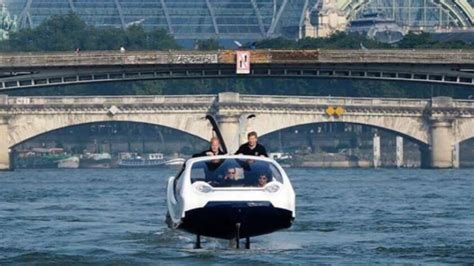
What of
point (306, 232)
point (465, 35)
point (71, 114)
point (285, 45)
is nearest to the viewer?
point (306, 232)

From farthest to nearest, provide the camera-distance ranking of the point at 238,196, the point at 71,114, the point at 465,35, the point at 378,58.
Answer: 1. the point at 465,35
2. the point at 71,114
3. the point at 378,58
4. the point at 238,196

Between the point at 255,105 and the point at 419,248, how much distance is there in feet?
299

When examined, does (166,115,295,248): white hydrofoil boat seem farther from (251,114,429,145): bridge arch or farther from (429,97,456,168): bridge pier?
(429,97,456,168): bridge pier

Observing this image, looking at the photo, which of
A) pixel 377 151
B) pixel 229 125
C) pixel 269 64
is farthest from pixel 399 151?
pixel 269 64

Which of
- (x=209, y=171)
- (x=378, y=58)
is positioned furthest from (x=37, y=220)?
(x=378, y=58)

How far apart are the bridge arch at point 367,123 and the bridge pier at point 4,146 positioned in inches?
510

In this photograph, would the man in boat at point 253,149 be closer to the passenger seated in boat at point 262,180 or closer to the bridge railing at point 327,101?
the passenger seated in boat at point 262,180

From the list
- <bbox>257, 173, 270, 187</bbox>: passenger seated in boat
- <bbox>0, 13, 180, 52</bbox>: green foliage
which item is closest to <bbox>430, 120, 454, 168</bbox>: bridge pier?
<bbox>0, 13, 180, 52</bbox>: green foliage

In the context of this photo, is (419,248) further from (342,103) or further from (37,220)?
(342,103)

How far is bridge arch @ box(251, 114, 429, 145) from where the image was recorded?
141m

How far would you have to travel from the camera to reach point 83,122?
139625 mm

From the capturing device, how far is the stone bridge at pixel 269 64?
10294 centimetres

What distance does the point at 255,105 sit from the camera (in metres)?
141

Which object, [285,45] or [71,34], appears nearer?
[285,45]
